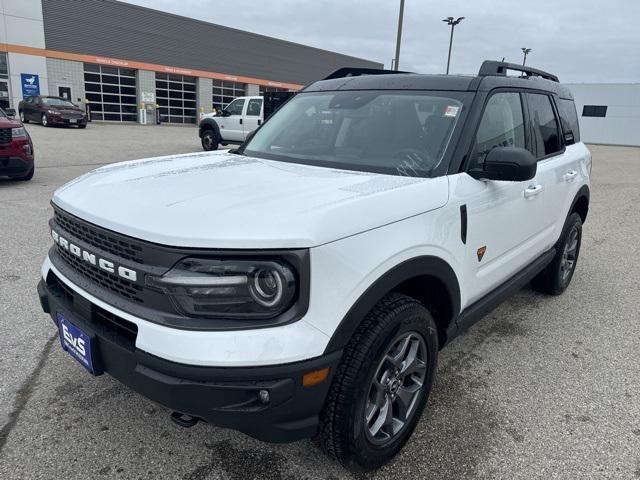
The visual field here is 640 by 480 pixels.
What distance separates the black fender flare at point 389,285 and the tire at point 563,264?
7.27 ft

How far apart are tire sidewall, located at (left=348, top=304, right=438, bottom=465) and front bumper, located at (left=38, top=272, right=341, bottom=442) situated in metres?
0.18

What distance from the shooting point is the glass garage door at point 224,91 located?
40156mm

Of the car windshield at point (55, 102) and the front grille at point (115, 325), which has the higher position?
the car windshield at point (55, 102)

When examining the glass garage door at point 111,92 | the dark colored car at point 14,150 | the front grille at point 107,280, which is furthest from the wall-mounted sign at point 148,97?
the front grille at point 107,280

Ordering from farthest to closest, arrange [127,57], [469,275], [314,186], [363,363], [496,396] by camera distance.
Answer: [127,57]
[496,396]
[469,275]
[314,186]
[363,363]

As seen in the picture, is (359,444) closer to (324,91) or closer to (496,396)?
(496,396)

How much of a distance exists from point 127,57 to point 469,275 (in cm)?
3687

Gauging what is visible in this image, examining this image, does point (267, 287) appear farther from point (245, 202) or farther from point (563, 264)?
point (563, 264)

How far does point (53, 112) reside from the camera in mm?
23906

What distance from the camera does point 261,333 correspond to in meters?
1.70

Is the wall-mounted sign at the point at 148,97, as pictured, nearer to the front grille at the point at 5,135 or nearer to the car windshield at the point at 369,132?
the front grille at the point at 5,135

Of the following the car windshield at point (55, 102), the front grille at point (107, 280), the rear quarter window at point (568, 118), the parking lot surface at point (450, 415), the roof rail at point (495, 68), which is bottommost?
the parking lot surface at point (450, 415)

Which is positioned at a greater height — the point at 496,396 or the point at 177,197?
the point at 177,197

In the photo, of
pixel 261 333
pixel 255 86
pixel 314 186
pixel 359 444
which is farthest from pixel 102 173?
pixel 255 86
